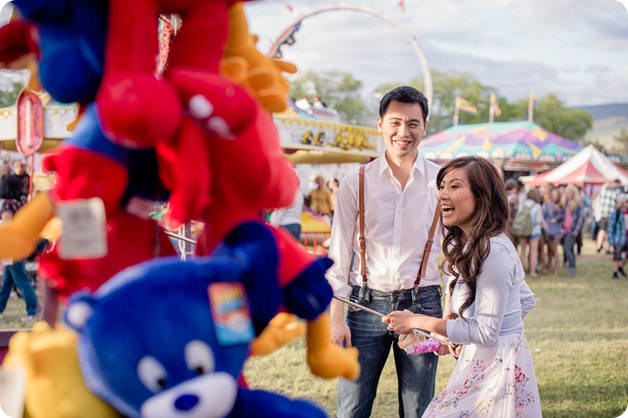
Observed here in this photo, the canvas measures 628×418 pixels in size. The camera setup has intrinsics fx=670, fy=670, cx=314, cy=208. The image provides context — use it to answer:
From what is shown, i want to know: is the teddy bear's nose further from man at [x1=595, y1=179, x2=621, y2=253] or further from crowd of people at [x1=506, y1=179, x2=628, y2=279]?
man at [x1=595, y1=179, x2=621, y2=253]

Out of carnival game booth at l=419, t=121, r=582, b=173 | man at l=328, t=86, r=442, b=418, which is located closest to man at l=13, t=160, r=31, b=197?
man at l=328, t=86, r=442, b=418

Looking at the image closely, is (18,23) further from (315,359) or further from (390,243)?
(390,243)

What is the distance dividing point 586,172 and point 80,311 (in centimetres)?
1944

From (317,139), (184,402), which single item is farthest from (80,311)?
(317,139)

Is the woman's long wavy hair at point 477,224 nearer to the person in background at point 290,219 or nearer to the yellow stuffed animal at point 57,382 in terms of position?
the yellow stuffed animal at point 57,382

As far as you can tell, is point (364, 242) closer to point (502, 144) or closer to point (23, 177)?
point (23, 177)

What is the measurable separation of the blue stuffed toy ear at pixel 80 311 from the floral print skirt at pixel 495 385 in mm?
1714

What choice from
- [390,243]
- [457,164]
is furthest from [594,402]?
[457,164]

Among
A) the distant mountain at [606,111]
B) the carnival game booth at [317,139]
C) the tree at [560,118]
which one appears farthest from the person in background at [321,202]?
the distant mountain at [606,111]

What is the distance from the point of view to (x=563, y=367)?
5367mm

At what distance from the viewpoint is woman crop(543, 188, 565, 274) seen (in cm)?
1109

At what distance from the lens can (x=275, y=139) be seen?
4.77ft

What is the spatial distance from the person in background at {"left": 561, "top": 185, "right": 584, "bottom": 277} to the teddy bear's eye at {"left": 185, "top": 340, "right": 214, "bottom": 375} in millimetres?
10472

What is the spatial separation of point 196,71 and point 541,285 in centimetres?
924
